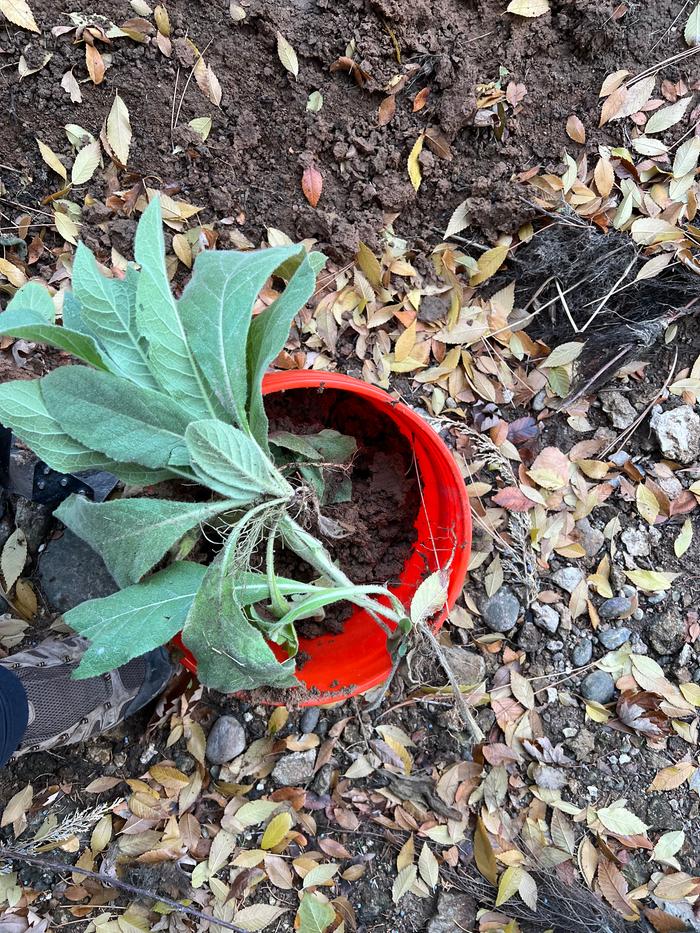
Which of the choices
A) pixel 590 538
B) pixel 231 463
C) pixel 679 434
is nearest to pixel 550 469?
pixel 590 538

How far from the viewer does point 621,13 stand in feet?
4.87

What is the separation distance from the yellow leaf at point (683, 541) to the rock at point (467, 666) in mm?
534

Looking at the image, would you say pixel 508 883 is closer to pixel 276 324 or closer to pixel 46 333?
pixel 276 324

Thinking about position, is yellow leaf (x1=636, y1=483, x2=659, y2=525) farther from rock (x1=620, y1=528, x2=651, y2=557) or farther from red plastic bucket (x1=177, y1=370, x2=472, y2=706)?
red plastic bucket (x1=177, y1=370, x2=472, y2=706)

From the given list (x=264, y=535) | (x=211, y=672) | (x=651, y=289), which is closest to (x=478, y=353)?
(x=651, y=289)

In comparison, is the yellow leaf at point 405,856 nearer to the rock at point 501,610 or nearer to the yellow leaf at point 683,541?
the rock at point 501,610

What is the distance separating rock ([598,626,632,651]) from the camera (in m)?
1.54

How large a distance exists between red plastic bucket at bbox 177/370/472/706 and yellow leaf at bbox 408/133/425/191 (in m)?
0.55

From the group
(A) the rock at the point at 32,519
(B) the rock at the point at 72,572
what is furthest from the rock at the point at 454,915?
(A) the rock at the point at 32,519

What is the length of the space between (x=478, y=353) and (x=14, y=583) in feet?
4.11

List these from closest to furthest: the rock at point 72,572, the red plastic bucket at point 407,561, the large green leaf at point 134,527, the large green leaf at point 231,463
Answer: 1. the large green leaf at point 231,463
2. the large green leaf at point 134,527
3. the red plastic bucket at point 407,561
4. the rock at point 72,572

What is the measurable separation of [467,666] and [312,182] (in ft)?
3.86

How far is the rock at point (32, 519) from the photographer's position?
5.14 ft

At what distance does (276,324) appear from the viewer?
3.23ft
